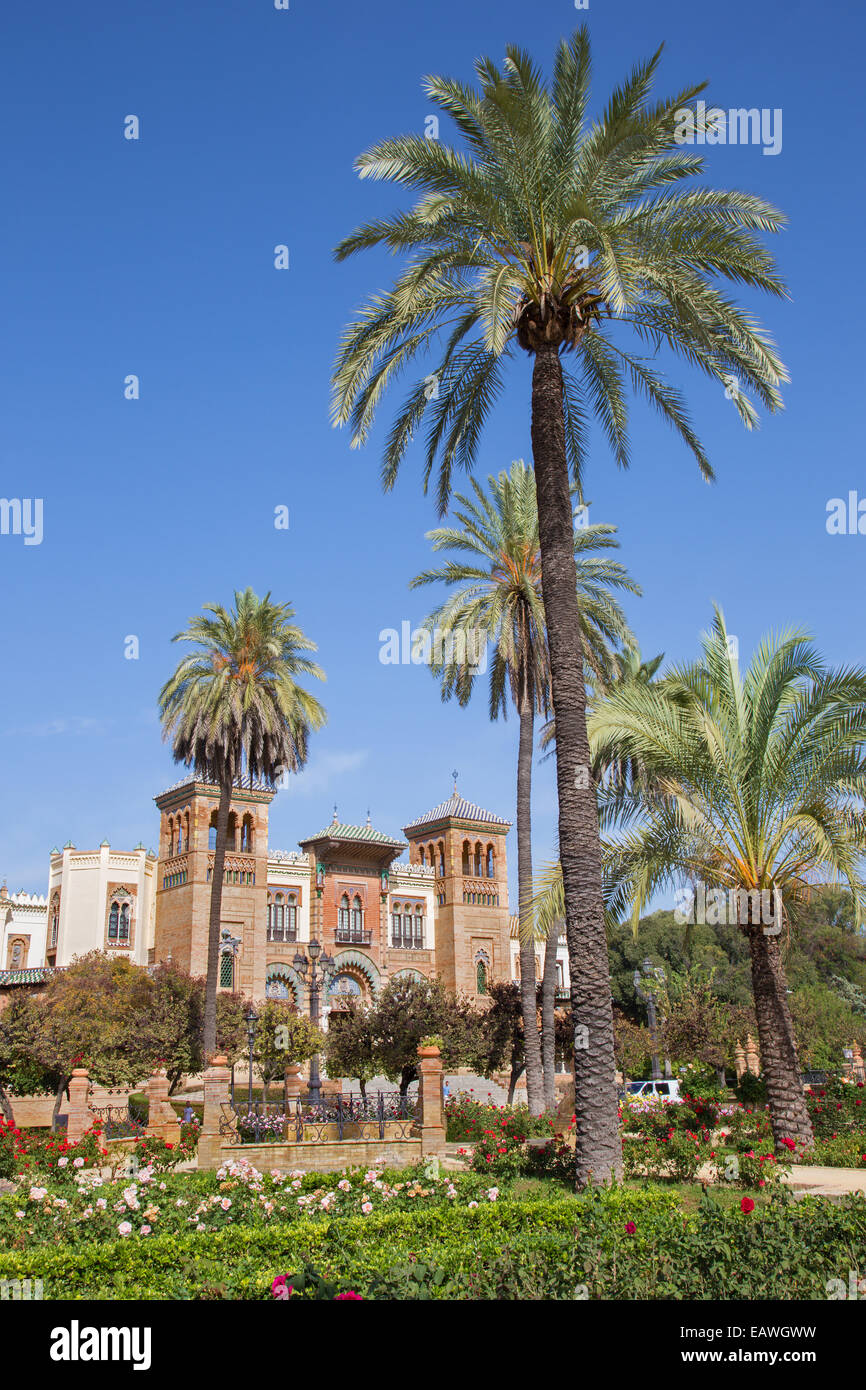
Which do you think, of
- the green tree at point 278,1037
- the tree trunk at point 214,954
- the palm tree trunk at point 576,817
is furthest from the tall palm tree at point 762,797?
the green tree at point 278,1037

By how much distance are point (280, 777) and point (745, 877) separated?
16182 millimetres

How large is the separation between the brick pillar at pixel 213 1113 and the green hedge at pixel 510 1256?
33.4ft

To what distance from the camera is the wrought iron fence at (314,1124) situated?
1922 centimetres

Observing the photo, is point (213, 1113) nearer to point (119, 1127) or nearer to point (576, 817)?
point (119, 1127)

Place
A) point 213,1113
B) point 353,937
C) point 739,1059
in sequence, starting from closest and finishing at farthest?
point 213,1113 < point 739,1059 < point 353,937

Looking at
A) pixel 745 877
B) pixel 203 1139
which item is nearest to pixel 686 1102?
pixel 745 877

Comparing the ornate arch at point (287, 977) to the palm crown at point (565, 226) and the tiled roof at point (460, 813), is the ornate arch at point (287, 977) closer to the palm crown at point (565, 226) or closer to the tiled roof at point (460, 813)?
the tiled roof at point (460, 813)

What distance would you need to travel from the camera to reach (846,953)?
206 feet

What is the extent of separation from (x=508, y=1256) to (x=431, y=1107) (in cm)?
1271

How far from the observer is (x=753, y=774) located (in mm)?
14844

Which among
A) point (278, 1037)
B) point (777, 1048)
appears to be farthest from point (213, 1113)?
point (278, 1037)

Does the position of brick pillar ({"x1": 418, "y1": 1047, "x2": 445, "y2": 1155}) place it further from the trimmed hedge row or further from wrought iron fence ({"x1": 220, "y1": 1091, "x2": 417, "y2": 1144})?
the trimmed hedge row
